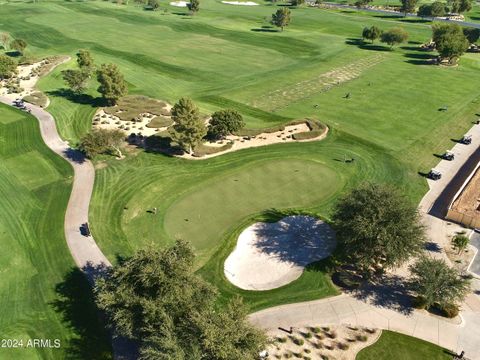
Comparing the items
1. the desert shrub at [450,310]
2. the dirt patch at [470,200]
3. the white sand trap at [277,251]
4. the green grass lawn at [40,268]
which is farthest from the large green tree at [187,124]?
the desert shrub at [450,310]

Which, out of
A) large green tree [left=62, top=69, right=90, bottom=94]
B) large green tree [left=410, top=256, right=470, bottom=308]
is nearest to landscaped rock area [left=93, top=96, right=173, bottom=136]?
large green tree [left=62, top=69, right=90, bottom=94]

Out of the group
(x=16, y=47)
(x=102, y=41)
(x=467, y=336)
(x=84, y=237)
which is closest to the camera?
(x=467, y=336)

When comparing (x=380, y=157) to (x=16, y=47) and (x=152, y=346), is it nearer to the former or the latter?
(x=152, y=346)

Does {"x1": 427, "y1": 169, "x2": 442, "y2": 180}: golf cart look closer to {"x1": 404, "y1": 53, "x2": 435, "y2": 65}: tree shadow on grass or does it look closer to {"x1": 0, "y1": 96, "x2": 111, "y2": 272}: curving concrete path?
{"x1": 0, "y1": 96, "x2": 111, "y2": 272}: curving concrete path

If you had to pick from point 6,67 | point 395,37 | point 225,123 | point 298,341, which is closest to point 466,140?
point 225,123

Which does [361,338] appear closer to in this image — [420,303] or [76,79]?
[420,303]

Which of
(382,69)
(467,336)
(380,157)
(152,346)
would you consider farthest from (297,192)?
(382,69)

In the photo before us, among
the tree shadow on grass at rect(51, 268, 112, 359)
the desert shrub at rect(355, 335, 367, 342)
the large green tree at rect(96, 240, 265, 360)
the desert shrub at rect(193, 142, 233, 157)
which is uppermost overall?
the desert shrub at rect(193, 142, 233, 157)
